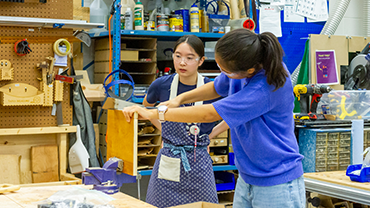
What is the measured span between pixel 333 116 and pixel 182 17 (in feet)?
A: 5.32

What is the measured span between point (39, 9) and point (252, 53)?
222 centimetres

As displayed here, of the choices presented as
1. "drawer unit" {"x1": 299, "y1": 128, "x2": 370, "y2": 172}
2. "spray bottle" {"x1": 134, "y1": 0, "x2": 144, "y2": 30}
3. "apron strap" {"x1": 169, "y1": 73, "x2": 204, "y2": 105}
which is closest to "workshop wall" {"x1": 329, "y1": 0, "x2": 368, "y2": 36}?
"drawer unit" {"x1": 299, "y1": 128, "x2": 370, "y2": 172}

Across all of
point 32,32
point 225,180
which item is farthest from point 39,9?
point 225,180

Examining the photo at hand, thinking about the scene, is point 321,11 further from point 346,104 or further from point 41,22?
point 41,22

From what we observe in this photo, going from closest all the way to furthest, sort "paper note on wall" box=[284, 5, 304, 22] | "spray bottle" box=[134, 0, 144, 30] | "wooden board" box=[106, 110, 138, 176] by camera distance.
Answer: "wooden board" box=[106, 110, 138, 176] → "spray bottle" box=[134, 0, 144, 30] → "paper note on wall" box=[284, 5, 304, 22]

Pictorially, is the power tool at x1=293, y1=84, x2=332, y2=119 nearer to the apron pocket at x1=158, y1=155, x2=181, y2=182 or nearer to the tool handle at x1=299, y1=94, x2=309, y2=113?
the tool handle at x1=299, y1=94, x2=309, y2=113

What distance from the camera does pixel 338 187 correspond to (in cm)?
218

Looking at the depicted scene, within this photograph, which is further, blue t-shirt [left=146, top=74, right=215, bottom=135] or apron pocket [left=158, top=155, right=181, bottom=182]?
blue t-shirt [left=146, top=74, right=215, bottom=135]

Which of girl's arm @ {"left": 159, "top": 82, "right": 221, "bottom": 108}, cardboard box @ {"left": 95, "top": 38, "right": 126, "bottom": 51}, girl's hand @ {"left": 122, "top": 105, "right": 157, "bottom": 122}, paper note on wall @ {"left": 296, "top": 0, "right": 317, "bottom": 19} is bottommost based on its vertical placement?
girl's hand @ {"left": 122, "top": 105, "right": 157, "bottom": 122}

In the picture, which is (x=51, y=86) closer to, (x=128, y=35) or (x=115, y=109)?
(x=128, y=35)

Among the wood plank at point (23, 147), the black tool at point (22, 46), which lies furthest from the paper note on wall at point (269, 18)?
the wood plank at point (23, 147)

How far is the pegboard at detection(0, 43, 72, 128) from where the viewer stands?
3.03 meters

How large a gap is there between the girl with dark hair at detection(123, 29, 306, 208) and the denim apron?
0.58 m

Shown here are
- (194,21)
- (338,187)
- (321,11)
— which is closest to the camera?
(338,187)
